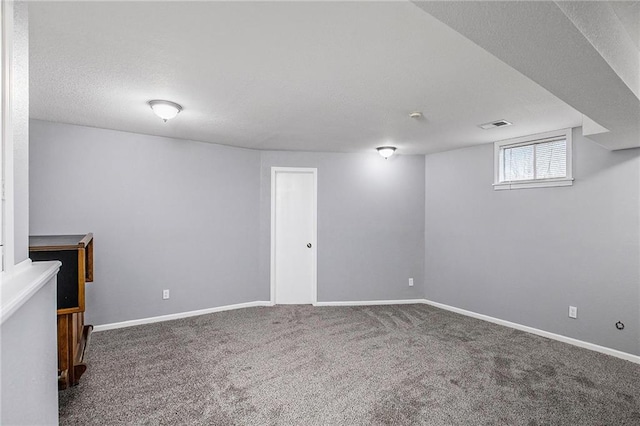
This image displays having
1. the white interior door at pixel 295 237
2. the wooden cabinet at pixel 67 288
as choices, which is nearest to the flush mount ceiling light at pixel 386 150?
the white interior door at pixel 295 237

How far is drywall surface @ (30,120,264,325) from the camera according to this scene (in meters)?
3.85

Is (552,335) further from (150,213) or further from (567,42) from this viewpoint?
(150,213)

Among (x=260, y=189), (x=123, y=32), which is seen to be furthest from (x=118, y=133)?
(x=123, y=32)

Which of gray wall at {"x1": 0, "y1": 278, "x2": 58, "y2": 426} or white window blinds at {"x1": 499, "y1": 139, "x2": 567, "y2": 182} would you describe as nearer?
gray wall at {"x1": 0, "y1": 278, "x2": 58, "y2": 426}

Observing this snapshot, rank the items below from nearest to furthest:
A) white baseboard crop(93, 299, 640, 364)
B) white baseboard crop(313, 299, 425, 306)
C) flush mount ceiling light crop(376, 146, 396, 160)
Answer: white baseboard crop(93, 299, 640, 364), flush mount ceiling light crop(376, 146, 396, 160), white baseboard crop(313, 299, 425, 306)

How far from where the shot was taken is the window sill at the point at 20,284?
35.8 inches

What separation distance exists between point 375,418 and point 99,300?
3.45 meters

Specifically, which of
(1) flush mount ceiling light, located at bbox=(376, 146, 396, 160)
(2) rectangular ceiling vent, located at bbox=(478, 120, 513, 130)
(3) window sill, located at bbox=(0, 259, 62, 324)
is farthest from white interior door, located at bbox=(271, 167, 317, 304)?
(3) window sill, located at bbox=(0, 259, 62, 324)

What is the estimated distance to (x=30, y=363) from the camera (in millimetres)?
1226

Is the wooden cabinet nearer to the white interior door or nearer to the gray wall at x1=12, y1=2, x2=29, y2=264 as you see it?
the gray wall at x1=12, y1=2, x2=29, y2=264

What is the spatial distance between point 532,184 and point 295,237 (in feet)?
10.7

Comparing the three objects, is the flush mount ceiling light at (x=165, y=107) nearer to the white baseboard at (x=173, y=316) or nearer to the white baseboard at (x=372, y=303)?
the white baseboard at (x=173, y=316)

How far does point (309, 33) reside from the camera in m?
1.89

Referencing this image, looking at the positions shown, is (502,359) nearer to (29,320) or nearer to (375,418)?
(375,418)
